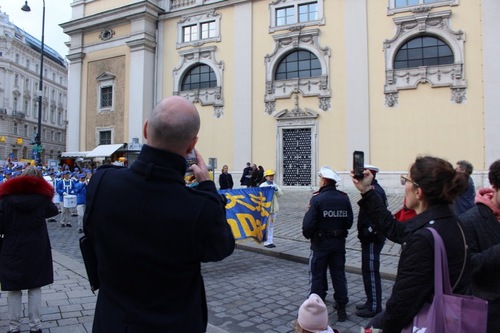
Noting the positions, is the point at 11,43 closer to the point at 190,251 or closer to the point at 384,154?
the point at 384,154

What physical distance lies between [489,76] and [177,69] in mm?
19177

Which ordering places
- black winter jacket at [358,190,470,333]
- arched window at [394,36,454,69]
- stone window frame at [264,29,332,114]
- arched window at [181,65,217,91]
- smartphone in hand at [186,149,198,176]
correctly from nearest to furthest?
smartphone in hand at [186,149,198,176] < black winter jacket at [358,190,470,333] < arched window at [394,36,454,69] < stone window frame at [264,29,332,114] < arched window at [181,65,217,91]

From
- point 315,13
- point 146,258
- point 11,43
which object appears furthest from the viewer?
point 11,43

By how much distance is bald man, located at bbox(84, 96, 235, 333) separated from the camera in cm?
178

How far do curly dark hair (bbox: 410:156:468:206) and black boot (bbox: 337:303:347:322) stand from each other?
3.13m

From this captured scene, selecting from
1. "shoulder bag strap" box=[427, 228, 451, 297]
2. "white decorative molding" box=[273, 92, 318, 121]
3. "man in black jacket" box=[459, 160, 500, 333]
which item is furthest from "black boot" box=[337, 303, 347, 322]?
"white decorative molding" box=[273, 92, 318, 121]

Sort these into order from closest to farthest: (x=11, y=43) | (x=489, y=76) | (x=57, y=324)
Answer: (x=57, y=324)
(x=489, y=76)
(x=11, y=43)

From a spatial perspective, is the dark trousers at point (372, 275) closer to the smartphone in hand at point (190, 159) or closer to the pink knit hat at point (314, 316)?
the pink knit hat at point (314, 316)

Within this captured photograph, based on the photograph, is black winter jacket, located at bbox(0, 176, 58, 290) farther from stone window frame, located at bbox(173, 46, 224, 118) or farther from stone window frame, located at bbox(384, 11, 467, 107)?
stone window frame, located at bbox(173, 46, 224, 118)

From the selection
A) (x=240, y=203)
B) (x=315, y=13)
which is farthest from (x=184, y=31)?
(x=240, y=203)

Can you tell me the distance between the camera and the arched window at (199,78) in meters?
27.1

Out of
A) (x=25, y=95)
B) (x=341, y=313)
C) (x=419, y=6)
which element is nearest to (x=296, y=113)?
(x=419, y=6)

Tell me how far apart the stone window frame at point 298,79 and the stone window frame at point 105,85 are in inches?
491

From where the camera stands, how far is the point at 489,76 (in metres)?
19.3
